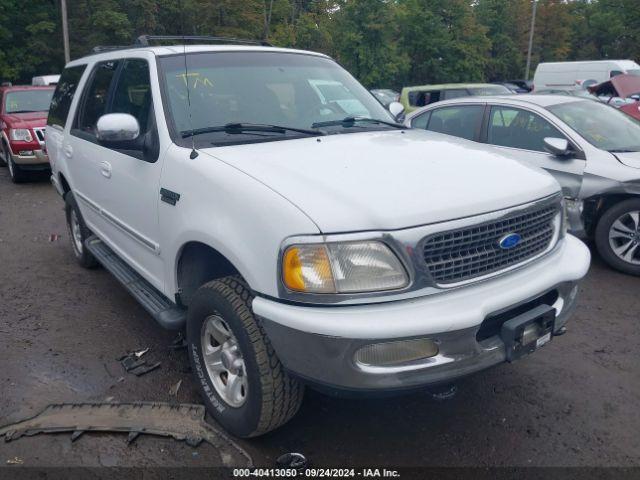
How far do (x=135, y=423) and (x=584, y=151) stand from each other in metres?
4.61

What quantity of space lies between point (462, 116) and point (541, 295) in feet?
14.2

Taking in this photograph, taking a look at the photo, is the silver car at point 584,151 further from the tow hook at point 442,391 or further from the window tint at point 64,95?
the window tint at point 64,95

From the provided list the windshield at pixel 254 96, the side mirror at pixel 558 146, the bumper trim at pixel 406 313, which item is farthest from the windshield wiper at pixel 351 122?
the side mirror at pixel 558 146

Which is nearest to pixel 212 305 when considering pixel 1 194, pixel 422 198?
pixel 422 198

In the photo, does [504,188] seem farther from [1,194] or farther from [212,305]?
[1,194]

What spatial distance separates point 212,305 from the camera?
2732 millimetres

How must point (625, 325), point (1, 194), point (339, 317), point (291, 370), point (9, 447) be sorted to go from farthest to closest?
1. point (1, 194)
2. point (625, 325)
3. point (9, 447)
4. point (291, 370)
5. point (339, 317)

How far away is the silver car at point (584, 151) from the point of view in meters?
5.20

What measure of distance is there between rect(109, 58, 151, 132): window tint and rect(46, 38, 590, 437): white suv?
0.02 meters

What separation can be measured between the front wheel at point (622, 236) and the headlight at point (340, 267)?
3810 mm

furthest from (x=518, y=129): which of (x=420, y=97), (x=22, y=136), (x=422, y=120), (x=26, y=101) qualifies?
(x=26, y=101)

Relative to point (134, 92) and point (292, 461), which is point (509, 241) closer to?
point (292, 461)

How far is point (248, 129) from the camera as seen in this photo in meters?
3.26

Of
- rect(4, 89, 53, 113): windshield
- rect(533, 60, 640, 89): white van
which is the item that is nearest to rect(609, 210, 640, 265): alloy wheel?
→ rect(4, 89, 53, 113): windshield
